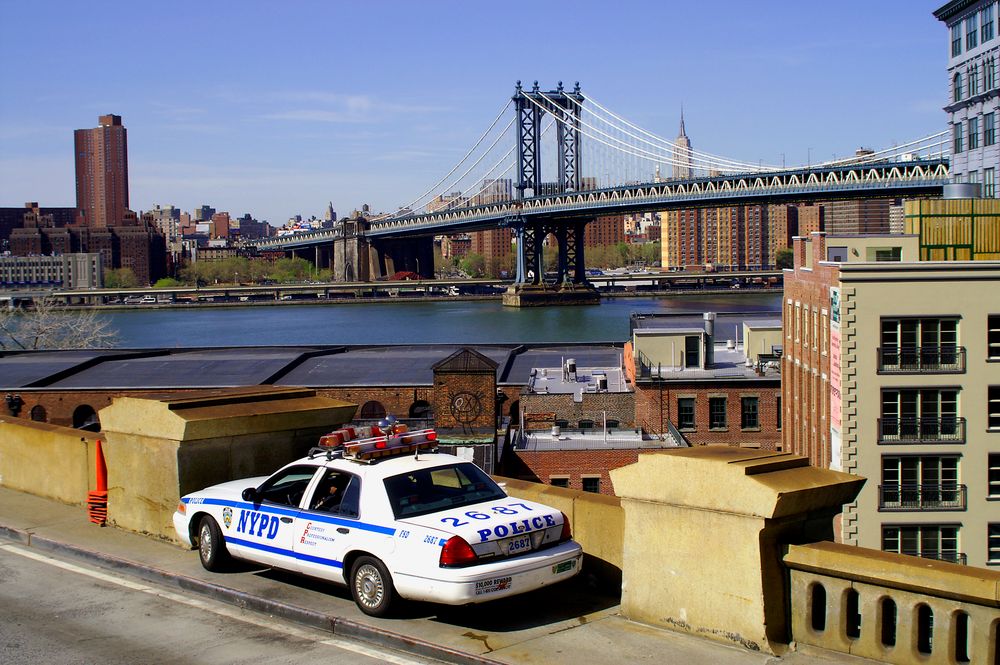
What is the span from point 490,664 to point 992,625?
193cm

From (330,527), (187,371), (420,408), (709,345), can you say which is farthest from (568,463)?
(330,527)

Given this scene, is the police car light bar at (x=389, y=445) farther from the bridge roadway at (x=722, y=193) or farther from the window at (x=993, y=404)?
the bridge roadway at (x=722, y=193)

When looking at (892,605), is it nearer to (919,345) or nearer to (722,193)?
(919,345)

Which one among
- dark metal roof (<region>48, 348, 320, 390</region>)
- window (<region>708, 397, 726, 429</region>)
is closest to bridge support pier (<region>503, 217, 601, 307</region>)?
dark metal roof (<region>48, 348, 320, 390</region>)

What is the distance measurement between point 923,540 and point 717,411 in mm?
10947

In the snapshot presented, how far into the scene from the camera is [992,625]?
4410 mm

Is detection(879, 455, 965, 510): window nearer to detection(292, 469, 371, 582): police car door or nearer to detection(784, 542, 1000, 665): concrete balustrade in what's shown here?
detection(292, 469, 371, 582): police car door

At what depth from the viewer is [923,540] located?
19.6 m

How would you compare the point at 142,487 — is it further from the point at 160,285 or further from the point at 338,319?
the point at 160,285

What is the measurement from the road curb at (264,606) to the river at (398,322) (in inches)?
2215

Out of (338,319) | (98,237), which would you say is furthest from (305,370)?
(98,237)

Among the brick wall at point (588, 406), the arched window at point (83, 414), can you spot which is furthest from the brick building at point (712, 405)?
the arched window at point (83, 414)

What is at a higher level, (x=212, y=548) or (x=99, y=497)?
(x=99, y=497)

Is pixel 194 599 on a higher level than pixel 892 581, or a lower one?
lower
